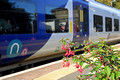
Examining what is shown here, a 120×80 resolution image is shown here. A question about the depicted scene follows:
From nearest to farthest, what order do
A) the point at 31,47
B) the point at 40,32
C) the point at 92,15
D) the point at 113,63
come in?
the point at 113,63, the point at 31,47, the point at 40,32, the point at 92,15

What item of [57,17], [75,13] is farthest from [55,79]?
[75,13]

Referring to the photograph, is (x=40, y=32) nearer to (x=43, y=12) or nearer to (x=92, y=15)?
(x=43, y=12)

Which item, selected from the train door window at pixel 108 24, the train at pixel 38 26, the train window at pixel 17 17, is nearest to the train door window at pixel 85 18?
the train at pixel 38 26

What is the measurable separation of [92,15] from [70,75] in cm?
568

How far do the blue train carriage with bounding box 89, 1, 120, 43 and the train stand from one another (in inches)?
11.3

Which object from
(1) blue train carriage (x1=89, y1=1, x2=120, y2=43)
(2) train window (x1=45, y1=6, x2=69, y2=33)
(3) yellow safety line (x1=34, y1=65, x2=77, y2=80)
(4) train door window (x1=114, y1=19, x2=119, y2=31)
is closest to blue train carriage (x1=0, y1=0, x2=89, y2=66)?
(2) train window (x1=45, y1=6, x2=69, y2=33)

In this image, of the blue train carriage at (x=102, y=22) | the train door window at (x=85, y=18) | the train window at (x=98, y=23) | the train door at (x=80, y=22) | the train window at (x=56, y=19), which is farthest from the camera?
the train window at (x=98, y=23)

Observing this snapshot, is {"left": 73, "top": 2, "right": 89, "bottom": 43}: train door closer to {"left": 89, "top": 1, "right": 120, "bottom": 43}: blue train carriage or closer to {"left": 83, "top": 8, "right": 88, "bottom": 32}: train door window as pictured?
{"left": 83, "top": 8, "right": 88, "bottom": 32}: train door window

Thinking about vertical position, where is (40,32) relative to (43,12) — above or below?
below

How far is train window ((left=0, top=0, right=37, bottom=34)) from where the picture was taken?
4.69 m

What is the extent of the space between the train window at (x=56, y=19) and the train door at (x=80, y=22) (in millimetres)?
819

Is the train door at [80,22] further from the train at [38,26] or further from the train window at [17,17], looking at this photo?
the train window at [17,17]

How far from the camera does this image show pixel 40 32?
5832mm

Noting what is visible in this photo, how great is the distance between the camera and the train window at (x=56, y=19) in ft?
20.4
